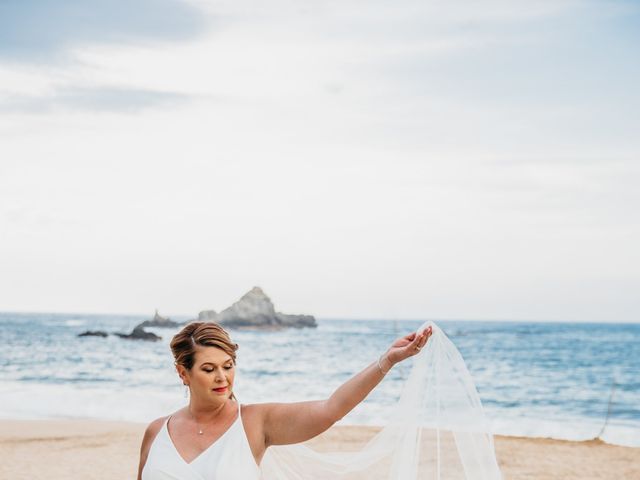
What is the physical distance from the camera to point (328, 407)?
9.17ft

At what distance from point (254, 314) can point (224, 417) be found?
66.4 metres

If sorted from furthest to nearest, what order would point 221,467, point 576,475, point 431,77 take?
point 431,77 < point 576,475 < point 221,467

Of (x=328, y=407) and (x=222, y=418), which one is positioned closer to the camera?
(x=328, y=407)

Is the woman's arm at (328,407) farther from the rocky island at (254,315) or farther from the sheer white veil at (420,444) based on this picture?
the rocky island at (254,315)

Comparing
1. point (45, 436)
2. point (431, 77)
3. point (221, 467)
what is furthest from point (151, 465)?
point (431, 77)

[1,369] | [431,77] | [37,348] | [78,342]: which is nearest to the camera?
[431,77]

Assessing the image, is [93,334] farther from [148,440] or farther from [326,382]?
[148,440]

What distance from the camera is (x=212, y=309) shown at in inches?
2931

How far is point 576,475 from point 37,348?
119 feet

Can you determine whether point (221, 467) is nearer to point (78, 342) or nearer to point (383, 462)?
point (383, 462)

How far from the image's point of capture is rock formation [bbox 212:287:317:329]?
225ft

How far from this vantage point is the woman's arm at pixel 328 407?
2723mm

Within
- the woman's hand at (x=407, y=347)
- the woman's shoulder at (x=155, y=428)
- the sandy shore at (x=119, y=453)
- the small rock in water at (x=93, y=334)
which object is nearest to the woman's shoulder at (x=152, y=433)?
the woman's shoulder at (x=155, y=428)

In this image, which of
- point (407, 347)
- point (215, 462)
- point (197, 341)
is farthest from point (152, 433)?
point (407, 347)
